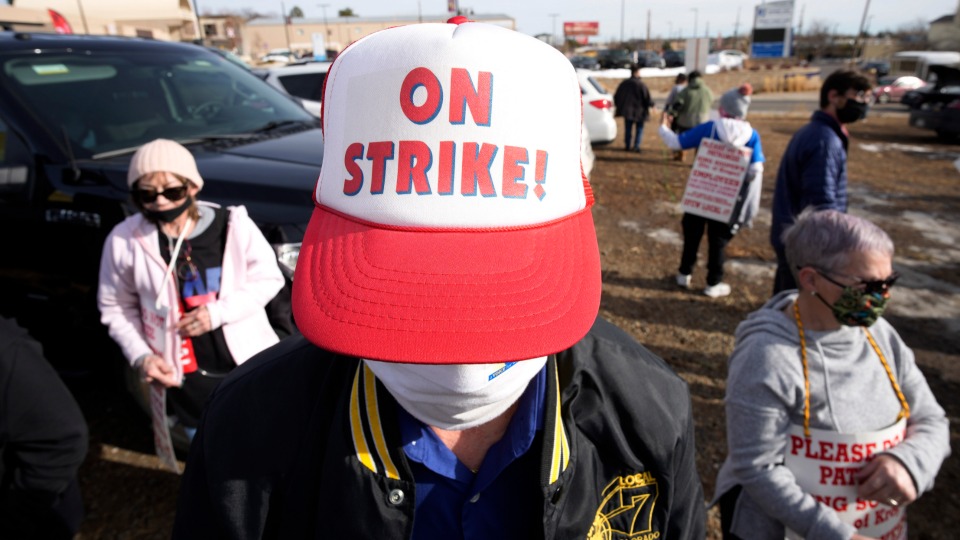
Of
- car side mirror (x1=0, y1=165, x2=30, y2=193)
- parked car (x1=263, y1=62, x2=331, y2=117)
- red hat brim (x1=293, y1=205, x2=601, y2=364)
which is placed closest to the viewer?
red hat brim (x1=293, y1=205, x2=601, y2=364)

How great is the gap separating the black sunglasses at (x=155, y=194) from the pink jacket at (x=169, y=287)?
10cm

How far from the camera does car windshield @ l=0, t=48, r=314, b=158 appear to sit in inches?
125

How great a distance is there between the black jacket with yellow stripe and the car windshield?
8.64 feet

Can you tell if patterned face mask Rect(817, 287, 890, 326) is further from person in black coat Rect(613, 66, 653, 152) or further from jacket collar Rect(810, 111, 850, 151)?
person in black coat Rect(613, 66, 653, 152)

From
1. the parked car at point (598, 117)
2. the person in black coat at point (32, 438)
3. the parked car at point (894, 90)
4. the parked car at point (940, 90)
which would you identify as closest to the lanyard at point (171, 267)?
the person in black coat at point (32, 438)

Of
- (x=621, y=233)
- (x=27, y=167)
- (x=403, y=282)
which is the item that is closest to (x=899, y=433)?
(x=403, y=282)

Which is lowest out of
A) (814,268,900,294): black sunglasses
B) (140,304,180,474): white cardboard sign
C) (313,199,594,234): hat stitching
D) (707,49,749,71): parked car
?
(707,49,749,71): parked car

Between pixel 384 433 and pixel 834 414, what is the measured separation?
154 cm

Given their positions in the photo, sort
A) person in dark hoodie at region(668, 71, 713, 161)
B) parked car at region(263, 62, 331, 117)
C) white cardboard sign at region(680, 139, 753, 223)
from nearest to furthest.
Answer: white cardboard sign at region(680, 139, 753, 223)
parked car at region(263, 62, 331, 117)
person in dark hoodie at region(668, 71, 713, 161)

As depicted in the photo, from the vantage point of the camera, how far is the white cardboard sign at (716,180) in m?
4.68

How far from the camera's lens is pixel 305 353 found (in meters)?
1.14

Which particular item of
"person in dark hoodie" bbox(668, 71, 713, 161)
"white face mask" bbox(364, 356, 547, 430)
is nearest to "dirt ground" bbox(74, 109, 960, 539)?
"person in dark hoodie" bbox(668, 71, 713, 161)

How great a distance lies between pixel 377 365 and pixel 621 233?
20.2ft

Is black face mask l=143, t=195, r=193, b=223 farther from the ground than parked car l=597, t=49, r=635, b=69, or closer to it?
farther from the ground
